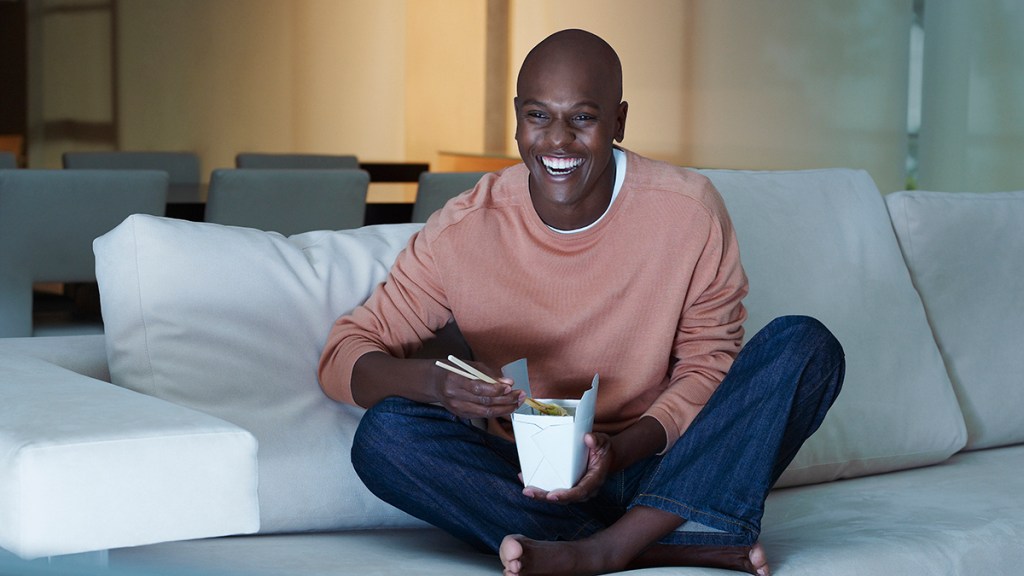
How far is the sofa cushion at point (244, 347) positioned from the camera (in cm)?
150

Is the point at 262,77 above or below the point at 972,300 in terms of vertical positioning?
above

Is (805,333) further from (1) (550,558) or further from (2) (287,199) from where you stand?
(2) (287,199)

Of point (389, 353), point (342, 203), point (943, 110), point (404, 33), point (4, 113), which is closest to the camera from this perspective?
point (389, 353)

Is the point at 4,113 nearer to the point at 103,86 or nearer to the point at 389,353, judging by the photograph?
the point at 103,86

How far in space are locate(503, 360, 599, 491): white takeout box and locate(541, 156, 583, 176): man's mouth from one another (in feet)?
1.05

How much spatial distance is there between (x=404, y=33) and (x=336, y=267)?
6.08 m

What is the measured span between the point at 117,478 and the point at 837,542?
934 millimetres

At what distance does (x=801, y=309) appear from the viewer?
197 cm

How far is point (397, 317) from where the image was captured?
5.22 feet

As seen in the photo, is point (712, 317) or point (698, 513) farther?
point (712, 317)

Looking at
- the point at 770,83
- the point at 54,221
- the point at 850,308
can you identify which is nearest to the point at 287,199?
the point at 54,221

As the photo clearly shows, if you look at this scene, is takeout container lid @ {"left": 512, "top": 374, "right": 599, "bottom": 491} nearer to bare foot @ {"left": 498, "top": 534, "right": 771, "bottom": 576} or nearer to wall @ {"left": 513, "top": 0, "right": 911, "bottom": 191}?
bare foot @ {"left": 498, "top": 534, "right": 771, "bottom": 576}

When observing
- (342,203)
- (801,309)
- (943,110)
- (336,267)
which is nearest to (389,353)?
(336,267)

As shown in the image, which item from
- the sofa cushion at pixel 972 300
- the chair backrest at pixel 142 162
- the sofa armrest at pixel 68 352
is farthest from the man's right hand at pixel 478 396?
the chair backrest at pixel 142 162
